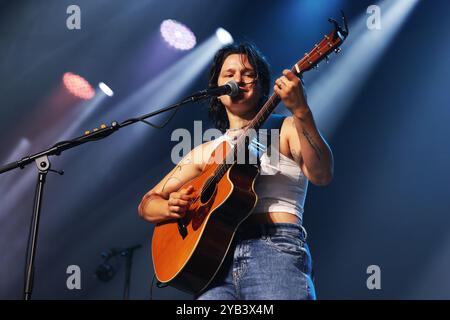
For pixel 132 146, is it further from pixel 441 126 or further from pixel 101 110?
pixel 441 126

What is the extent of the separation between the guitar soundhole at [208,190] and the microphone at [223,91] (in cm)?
37

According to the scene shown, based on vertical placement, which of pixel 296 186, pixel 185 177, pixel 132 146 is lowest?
pixel 296 186

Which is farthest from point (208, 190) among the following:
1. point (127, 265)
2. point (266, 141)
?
point (127, 265)

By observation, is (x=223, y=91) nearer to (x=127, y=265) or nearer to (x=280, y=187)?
(x=280, y=187)

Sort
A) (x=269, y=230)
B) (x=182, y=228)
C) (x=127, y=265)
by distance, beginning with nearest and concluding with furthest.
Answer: (x=269, y=230) < (x=182, y=228) < (x=127, y=265)

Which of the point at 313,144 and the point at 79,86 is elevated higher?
the point at 79,86

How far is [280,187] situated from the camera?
205cm

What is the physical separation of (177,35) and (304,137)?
3.27 metres

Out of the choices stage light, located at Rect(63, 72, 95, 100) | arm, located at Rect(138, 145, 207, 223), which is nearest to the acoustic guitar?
arm, located at Rect(138, 145, 207, 223)

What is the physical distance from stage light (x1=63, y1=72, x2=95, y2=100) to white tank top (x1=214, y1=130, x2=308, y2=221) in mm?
3235

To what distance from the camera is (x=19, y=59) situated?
16.3 feet

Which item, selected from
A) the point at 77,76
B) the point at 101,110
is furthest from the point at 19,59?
the point at 101,110

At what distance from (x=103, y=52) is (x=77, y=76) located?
0.34m

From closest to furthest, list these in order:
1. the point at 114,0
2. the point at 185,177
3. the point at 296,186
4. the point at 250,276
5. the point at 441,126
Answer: the point at 250,276, the point at 296,186, the point at 185,177, the point at 441,126, the point at 114,0
